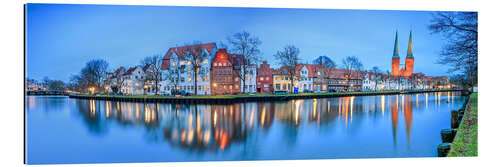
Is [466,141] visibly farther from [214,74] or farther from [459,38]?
[214,74]

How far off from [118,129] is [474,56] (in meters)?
11.1

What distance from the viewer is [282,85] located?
15.8m

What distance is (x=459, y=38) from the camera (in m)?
6.51

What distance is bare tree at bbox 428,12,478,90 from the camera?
5961mm

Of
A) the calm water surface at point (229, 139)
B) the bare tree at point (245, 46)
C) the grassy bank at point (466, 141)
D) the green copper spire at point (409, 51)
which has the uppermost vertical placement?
the bare tree at point (245, 46)

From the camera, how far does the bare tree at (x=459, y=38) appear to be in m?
5.96

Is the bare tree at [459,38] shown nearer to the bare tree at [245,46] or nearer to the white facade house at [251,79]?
the bare tree at [245,46]

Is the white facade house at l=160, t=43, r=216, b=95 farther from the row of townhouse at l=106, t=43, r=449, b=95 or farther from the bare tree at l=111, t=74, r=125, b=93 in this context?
the bare tree at l=111, t=74, r=125, b=93

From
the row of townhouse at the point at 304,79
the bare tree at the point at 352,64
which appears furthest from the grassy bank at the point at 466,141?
the row of townhouse at the point at 304,79

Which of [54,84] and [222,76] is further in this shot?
[222,76]

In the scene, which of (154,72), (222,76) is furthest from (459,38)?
(154,72)

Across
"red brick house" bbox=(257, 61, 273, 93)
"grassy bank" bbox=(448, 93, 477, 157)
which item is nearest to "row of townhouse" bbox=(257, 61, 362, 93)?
"red brick house" bbox=(257, 61, 273, 93)

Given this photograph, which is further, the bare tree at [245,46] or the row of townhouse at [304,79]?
the row of townhouse at [304,79]

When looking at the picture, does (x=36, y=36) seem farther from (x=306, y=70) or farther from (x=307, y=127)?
(x=306, y=70)
